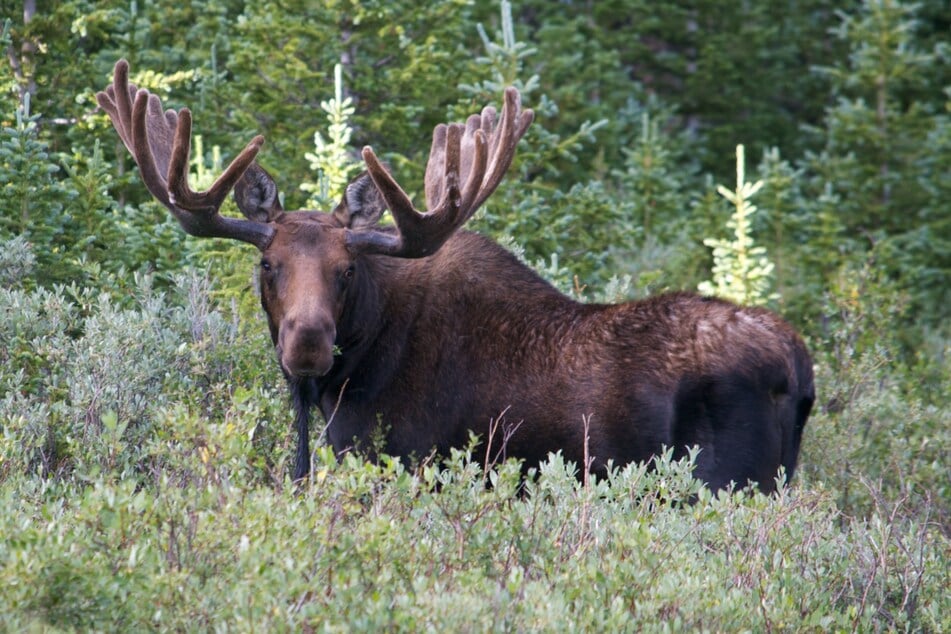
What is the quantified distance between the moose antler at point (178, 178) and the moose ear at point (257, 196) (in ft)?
0.48

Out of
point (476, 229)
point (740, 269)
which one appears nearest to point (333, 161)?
point (476, 229)

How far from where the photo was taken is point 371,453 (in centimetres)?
710

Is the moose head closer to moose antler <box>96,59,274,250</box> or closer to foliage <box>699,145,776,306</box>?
moose antler <box>96,59,274,250</box>

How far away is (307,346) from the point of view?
21.8ft

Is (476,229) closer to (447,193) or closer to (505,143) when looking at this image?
(505,143)

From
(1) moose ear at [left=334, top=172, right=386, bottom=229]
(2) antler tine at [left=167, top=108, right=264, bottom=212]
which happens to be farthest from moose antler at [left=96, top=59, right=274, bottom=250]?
(1) moose ear at [left=334, top=172, right=386, bottom=229]

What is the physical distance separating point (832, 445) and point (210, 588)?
17.0 feet

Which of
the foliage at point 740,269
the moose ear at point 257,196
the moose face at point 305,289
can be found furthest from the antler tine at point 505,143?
the foliage at point 740,269

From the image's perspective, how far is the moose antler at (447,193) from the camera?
6.97 m

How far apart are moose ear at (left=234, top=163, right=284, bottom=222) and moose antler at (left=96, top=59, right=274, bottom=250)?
0.15 m

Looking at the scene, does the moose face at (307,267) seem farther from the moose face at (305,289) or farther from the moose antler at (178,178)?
the moose antler at (178,178)

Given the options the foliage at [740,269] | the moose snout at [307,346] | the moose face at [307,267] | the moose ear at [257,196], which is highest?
the moose ear at [257,196]

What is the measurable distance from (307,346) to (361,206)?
109cm

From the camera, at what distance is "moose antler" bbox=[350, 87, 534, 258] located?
697cm
